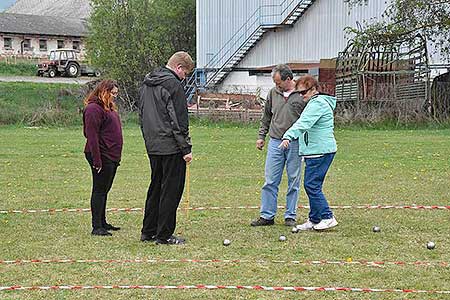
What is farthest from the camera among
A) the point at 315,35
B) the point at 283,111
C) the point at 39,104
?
the point at 315,35

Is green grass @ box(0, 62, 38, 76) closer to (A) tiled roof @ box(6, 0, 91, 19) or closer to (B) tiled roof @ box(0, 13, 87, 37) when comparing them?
(B) tiled roof @ box(0, 13, 87, 37)

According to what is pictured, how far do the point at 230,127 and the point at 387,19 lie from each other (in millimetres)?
8844

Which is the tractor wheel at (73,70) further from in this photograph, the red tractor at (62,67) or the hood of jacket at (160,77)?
the hood of jacket at (160,77)

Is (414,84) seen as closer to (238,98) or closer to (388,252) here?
(238,98)

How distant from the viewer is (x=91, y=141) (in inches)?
345

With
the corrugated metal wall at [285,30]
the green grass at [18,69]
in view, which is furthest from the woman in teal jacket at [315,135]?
the green grass at [18,69]

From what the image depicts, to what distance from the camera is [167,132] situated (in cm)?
819

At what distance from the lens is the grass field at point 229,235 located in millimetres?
6945

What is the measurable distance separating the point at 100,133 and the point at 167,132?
1.09 m

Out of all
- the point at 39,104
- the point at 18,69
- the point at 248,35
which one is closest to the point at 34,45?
the point at 18,69

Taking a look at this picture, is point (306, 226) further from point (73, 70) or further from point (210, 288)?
point (73, 70)

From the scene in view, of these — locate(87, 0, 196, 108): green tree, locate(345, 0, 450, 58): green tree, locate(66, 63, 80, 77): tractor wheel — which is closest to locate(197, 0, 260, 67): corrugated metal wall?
locate(87, 0, 196, 108): green tree

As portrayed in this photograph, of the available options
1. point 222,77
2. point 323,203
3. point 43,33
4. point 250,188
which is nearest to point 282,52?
point 222,77

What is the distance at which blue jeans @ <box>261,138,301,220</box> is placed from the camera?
9375 mm
